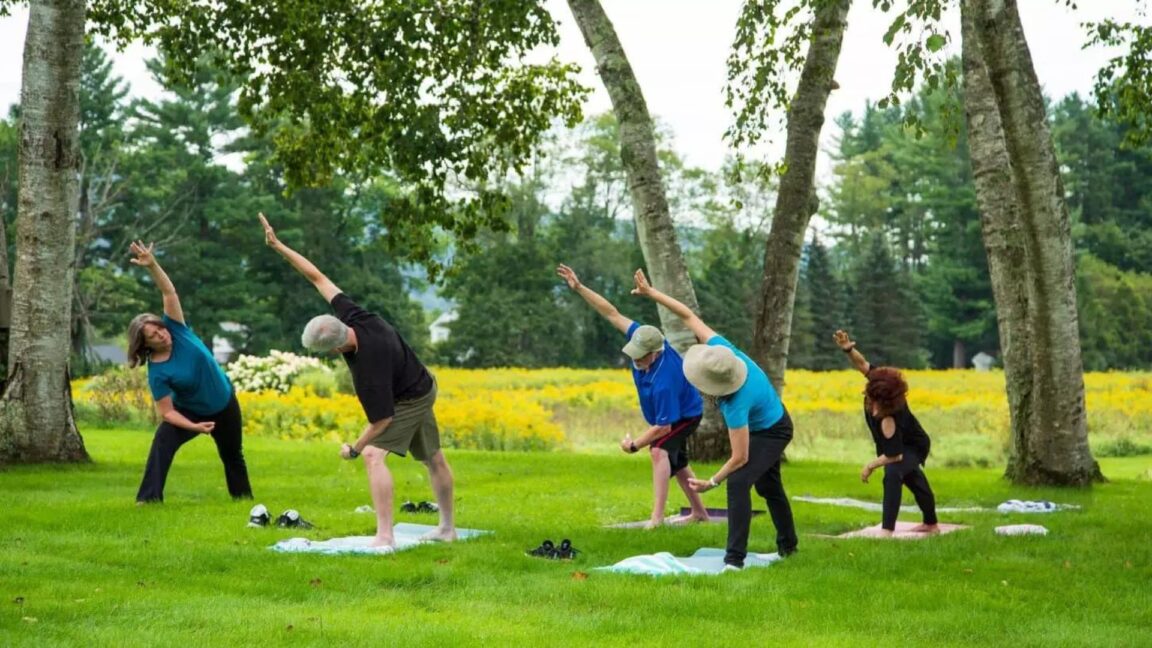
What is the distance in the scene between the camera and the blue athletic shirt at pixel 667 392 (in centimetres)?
1138

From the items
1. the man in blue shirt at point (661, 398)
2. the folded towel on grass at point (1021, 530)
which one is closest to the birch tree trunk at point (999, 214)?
the folded towel on grass at point (1021, 530)

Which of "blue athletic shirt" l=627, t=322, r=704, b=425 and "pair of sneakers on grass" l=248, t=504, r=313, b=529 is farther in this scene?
"blue athletic shirt" l=627, t=322, r=704, b=425

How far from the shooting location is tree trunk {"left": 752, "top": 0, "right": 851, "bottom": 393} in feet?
63.4

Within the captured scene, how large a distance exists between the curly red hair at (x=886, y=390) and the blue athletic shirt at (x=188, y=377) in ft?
17.7

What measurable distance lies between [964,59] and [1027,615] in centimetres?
1089

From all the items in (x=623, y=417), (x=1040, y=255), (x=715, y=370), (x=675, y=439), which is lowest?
(x=623, y=417)

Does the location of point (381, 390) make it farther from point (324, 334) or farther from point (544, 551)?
point (544, 551)

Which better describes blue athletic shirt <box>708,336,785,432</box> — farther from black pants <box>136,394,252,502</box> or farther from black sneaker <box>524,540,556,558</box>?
black pants <box>136,394,252,502</box>

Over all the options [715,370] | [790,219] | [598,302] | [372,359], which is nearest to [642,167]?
[790,219]

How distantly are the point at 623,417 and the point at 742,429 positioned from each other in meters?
23.9

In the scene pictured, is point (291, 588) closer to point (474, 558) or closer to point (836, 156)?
point (474, 558)

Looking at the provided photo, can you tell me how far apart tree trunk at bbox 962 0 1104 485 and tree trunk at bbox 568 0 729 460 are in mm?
4436

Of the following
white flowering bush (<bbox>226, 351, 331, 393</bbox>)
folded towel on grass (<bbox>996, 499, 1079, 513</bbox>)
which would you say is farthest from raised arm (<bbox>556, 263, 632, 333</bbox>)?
white flowering bush (<bbox>226, 351, 331, 393</bbox>)

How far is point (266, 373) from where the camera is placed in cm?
3164
